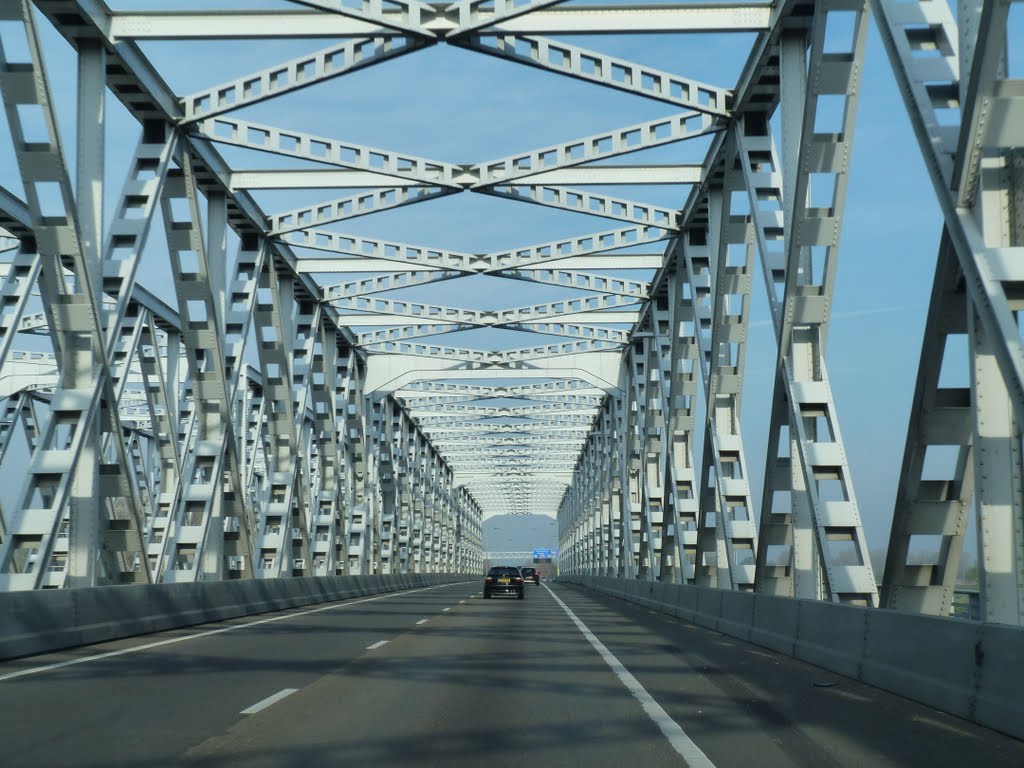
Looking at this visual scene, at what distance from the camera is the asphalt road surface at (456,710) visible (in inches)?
311

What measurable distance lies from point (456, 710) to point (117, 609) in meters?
9.73

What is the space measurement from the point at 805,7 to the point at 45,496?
41017mm

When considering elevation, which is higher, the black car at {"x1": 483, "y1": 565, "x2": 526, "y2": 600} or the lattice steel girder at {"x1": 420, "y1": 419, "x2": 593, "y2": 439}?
the lattice steel girder at {"x1": 420, "y1": 419, "x2": 593, "y2": 439}

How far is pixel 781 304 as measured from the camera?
2000 centimetres

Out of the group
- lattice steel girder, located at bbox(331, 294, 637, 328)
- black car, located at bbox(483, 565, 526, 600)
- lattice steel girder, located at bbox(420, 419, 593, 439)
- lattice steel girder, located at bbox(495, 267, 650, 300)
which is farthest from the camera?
lattice steel girder, located at bbox(420, 419, 593, 439)

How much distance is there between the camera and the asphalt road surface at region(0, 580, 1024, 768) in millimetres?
7895

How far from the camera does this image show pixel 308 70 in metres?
22.3

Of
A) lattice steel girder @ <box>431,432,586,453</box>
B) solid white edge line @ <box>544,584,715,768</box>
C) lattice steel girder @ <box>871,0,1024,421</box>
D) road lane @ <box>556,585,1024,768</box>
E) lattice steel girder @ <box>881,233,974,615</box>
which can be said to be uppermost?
lattice steel girder @ <box>431,432,586,453</box>

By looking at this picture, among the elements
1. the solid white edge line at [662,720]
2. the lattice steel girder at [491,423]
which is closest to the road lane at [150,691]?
the solid white edge line at [662,720]

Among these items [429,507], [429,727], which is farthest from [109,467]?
[429,507]

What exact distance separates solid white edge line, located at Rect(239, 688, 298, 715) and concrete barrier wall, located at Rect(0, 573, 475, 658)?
15.5 feet

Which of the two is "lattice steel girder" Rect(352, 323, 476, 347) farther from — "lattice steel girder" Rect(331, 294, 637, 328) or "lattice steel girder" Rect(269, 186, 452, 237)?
"lattice steel girder" Rect(269, 186, 452, 237)

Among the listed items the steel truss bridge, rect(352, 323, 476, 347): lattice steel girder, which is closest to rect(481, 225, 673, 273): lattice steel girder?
the steel truss bridge

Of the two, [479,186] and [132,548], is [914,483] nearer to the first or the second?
[132,548]
